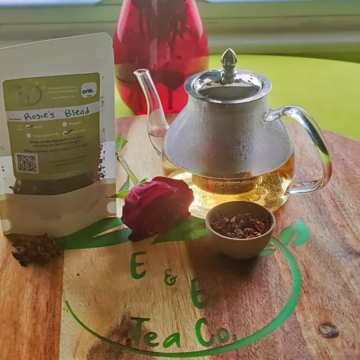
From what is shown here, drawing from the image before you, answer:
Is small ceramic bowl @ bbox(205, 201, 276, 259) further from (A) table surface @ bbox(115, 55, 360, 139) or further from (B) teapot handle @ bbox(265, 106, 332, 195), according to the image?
(A) table surface @ bbox(115, 55, 360, 139)

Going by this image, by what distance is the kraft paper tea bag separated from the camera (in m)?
0.61

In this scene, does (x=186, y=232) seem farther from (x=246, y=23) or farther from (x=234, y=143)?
(x=246, y=23)

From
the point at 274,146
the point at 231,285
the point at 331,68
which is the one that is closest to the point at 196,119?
the point at 274,146

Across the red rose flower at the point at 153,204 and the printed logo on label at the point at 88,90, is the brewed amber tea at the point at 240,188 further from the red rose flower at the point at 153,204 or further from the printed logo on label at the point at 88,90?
the printed logo on label at the point at 88,90

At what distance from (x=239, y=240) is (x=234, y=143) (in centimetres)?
12

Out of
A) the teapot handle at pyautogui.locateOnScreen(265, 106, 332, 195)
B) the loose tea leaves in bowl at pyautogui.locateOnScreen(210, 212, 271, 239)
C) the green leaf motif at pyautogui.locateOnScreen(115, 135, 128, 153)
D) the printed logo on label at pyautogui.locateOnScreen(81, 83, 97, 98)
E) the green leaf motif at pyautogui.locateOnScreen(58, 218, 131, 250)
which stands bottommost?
the green leaf motif at pyautogui.locateOnScreen(58, 218, 131, 250)

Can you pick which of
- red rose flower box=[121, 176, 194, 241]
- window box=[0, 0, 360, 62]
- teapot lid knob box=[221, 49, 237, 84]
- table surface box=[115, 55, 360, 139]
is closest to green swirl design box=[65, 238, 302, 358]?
red rose flower box=[121, 176, 194, 241]

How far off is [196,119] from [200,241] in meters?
0.15

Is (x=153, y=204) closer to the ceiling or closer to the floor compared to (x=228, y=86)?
closer to the floor

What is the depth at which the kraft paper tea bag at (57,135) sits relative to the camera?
61cm

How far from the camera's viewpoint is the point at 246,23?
4.43 ft

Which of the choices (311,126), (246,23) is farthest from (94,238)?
(246,23)

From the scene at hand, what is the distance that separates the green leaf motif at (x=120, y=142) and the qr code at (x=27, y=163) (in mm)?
216

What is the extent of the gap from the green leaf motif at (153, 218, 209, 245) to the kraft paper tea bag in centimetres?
8
